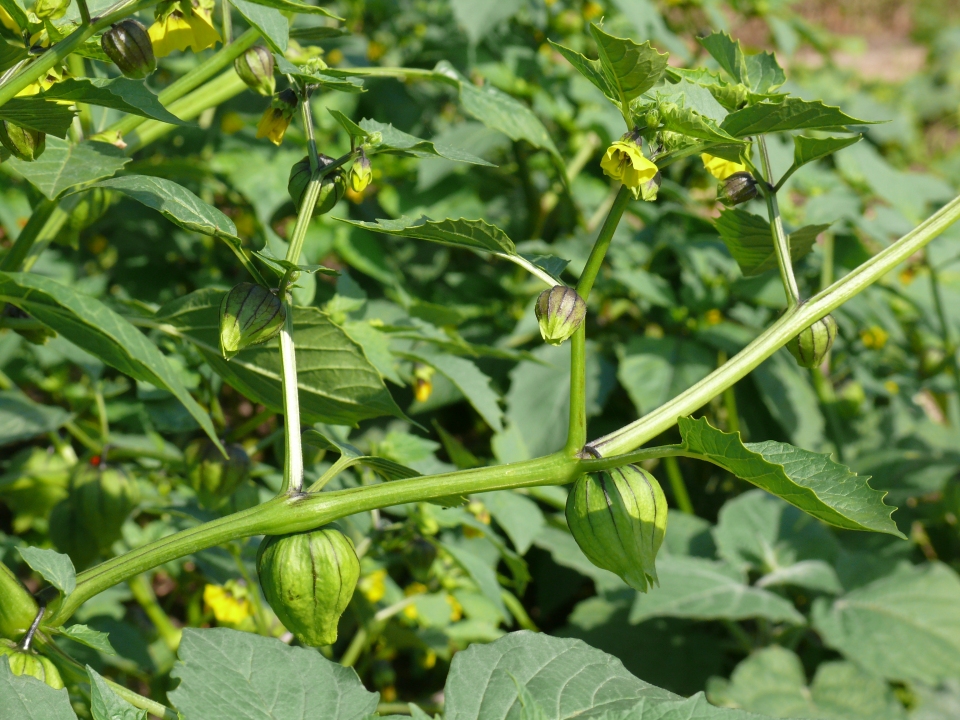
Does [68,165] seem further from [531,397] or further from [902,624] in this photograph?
[902,624]

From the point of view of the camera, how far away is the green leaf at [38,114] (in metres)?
0.55

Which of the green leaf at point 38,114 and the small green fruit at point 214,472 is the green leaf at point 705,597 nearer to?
the small green fruit at point 214,472

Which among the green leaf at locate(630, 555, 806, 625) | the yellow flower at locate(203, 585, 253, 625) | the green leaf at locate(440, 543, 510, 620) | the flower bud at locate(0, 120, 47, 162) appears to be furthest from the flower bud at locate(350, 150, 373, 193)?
the green leaf at locate(630, 555, 806, 625)

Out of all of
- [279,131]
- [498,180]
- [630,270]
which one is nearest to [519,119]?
[279,131]

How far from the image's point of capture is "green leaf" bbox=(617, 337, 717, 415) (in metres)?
1.71

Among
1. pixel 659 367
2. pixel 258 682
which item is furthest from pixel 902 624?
pixel 258 682

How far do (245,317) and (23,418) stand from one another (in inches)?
26.2

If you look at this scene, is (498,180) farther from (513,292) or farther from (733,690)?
(733,690)

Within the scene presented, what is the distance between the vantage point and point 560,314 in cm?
56

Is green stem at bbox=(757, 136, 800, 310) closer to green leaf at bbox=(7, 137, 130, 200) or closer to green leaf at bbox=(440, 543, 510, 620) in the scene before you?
green leaf at bbox=(7, 137, 130, 200)

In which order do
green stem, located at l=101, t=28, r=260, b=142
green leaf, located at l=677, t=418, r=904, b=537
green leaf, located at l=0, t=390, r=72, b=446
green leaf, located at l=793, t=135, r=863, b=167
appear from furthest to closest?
green leaf, located at l=0, t=390, r=72, b=446
green stem, located at l=101, t=28, r=260, b=142
green leaf, located at l=793, t=135, r=863, b=167
green leaf, located at l=677, t=418, r=904, b=537

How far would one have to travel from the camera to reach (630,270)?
6.03 feet

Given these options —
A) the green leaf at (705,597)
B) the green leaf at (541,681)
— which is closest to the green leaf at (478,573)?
the green leaf at (705,597)

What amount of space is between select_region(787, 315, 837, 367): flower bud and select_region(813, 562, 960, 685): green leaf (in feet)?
3.63
